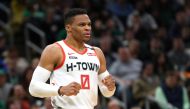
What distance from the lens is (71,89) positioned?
6.34 metres

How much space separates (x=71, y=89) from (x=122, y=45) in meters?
7.62

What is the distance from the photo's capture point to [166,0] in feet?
53.1

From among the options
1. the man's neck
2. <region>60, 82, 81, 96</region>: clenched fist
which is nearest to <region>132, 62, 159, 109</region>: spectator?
the man's neck

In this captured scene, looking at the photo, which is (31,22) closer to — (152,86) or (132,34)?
(132,34)

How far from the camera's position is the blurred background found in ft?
38.9

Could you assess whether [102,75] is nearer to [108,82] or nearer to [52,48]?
[108,82]

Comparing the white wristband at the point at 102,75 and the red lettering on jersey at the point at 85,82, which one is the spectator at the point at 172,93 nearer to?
the white wristband at the point at 102,75

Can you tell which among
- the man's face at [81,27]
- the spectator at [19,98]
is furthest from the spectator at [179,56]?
the man's face at [81,27]

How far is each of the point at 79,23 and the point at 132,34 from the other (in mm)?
7271

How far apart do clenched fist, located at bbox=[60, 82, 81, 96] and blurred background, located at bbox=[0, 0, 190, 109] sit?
4.20 m

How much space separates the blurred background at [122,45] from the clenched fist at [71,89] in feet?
13.8

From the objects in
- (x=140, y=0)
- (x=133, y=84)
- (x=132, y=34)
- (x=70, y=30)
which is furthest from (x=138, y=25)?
(x=70, y=30)

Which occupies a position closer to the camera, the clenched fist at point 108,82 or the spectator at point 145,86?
the clenched fist at point 108,82

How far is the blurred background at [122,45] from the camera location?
467 inches
